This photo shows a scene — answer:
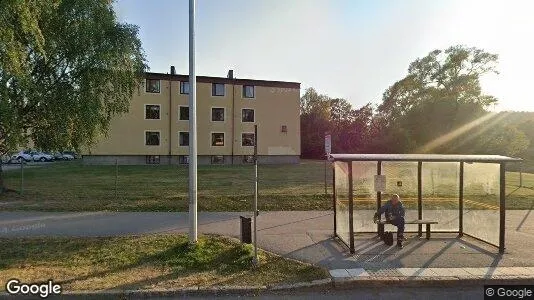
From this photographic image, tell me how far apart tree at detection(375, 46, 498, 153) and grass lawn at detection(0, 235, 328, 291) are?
44.5m

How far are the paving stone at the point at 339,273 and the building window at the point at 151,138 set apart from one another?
35.3m

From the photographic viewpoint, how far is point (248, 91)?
42031mm

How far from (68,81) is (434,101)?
4541cm

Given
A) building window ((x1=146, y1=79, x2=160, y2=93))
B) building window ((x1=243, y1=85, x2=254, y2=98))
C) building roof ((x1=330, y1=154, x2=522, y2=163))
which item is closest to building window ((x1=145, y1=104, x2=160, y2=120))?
building window ((x1=146, y1=79, x2=160, y2=93))

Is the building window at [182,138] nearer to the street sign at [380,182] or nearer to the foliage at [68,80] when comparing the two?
the foliage at [68,80]

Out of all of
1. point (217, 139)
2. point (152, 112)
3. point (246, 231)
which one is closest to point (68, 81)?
point (246, 231)

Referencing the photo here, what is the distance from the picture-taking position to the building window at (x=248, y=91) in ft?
137

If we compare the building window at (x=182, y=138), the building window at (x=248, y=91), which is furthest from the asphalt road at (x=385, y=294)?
the building window at (x=248, y=91)

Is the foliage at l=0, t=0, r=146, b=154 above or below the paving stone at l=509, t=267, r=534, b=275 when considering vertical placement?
above

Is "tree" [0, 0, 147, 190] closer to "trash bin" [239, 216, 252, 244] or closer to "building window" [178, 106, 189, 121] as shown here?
"trash bin" [239, 216, 252, 244]

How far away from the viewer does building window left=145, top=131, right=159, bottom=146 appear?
3877 centimetres

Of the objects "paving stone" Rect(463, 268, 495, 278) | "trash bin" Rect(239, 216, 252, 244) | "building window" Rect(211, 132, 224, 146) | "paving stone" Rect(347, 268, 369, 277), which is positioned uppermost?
"building window" Rect(211, 132, 224, 146)

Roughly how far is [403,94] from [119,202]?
52.6 meters

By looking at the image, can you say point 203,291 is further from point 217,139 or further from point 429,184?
point 217,139
